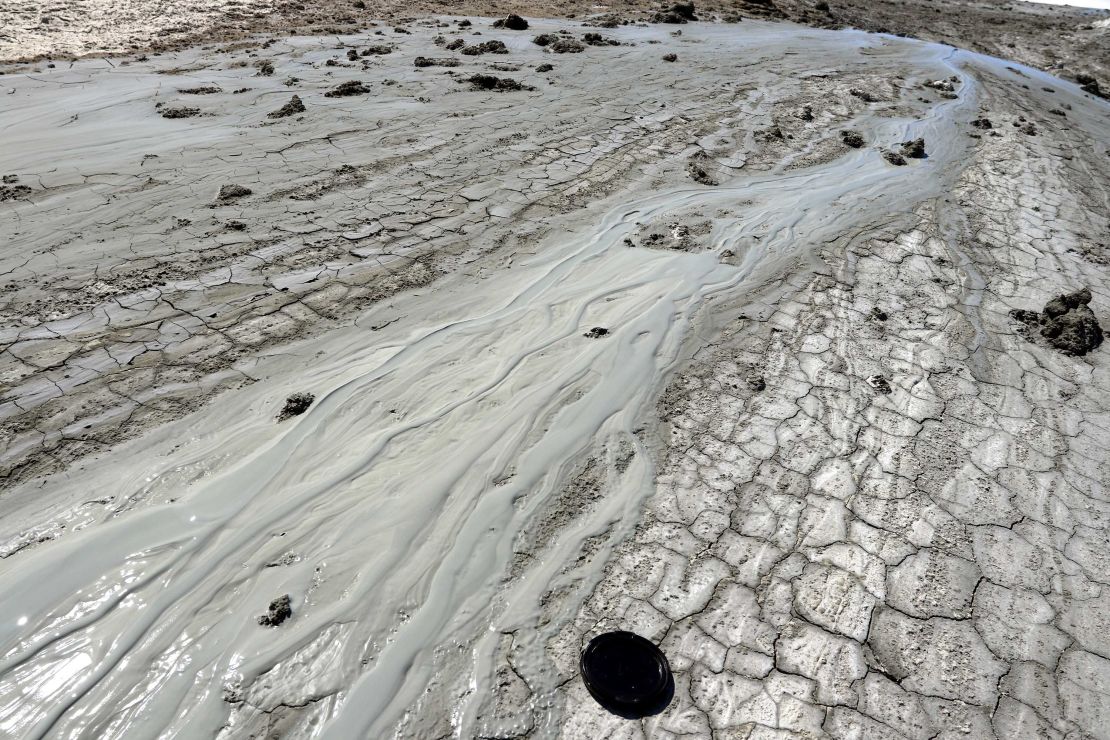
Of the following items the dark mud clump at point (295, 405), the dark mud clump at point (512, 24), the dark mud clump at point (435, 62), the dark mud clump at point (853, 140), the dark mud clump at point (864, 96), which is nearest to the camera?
the dark mud clump at point (295, 405)

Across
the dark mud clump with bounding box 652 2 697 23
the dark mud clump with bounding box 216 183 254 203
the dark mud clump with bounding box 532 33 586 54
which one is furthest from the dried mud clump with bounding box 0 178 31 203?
the dark mud clump with bounding box 652 2 697 23

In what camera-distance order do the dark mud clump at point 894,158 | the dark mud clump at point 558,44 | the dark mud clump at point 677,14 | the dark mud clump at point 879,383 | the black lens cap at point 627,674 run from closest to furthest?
the black lens cap at point 627,674 → the dark mud clump at point 879,383 → the dark mud clump at point 894,158 → the dark mud clump at point 558,44 → the dark mud clump at point 677,14

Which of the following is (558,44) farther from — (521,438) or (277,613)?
(277,613)

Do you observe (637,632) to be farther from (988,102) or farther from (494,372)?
(988,102)

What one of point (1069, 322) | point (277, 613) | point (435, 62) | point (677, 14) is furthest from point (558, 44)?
point (277, 613)

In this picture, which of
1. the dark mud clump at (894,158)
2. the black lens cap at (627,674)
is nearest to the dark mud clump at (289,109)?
the black lens cap at (627,674)

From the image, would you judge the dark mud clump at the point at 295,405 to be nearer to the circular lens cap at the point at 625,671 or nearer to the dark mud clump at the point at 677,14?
the circular lens cap at the point at 625,671

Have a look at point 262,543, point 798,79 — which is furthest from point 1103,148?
point 262,543
